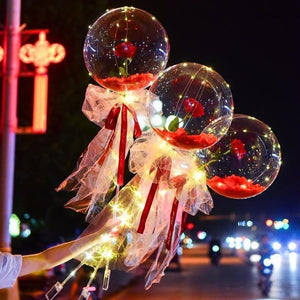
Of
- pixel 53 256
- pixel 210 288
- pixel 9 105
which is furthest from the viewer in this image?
pixel 210 288

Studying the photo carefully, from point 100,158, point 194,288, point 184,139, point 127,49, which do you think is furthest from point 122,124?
point 194,288

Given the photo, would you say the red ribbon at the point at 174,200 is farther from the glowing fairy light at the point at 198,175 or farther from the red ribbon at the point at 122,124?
the red ribbon at the point at 122,124

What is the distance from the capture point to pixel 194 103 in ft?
14.2

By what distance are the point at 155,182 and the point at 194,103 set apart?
1.76ft

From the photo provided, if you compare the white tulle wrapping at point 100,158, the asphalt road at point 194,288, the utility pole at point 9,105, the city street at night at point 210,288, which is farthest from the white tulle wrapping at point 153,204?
the city street at night at point 210,288

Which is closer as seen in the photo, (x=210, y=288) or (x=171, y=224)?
(x=171, y=224)

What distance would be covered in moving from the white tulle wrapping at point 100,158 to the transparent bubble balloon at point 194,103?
191 millimetres

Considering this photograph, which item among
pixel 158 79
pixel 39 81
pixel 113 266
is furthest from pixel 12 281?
pixel 39 81

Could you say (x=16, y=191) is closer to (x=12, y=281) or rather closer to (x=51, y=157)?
(x=51, y=157)

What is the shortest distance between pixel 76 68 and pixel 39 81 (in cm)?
707

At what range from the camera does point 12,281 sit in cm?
347

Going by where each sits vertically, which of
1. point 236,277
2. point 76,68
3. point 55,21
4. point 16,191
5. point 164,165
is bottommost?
point 236,277

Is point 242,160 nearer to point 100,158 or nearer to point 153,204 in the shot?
point 153,204

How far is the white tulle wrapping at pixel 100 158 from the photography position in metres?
4.34
